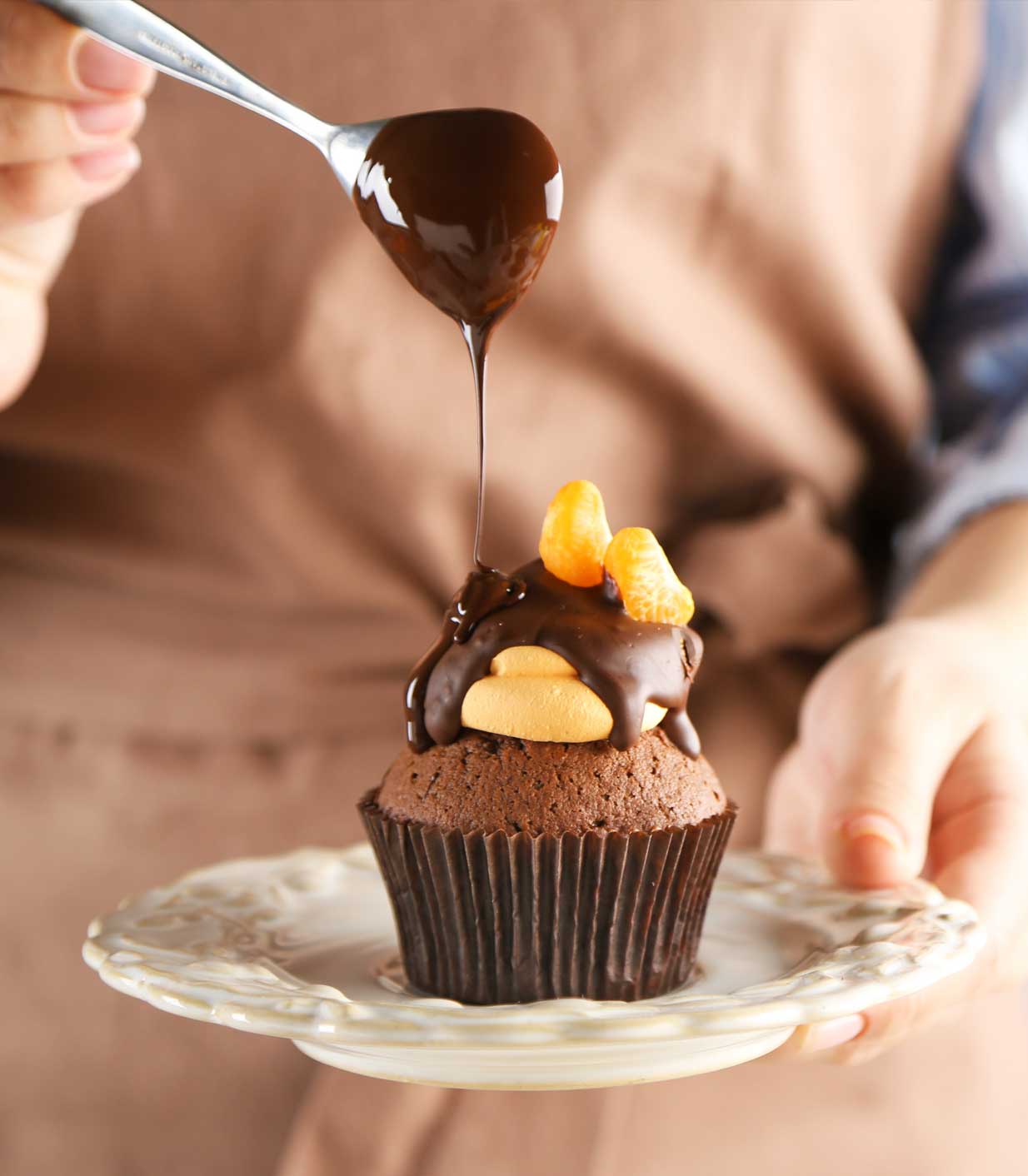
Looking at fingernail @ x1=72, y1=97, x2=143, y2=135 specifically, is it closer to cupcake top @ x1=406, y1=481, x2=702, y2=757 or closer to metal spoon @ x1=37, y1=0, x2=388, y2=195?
metal spoon @ x1=37, y1=0, x2=388, y2=195

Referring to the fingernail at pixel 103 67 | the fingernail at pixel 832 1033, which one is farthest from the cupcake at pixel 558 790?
the fingernail at pixel 103 67

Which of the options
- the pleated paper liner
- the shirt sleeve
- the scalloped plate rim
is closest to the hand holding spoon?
the pleated paper liner

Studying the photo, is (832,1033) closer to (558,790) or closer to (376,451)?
(558,790)

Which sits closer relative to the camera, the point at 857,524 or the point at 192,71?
the point at 192,71

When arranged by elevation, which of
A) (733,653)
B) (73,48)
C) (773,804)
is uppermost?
(73,48)

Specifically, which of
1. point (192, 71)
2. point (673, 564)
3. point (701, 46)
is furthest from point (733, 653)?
point (192, 71)

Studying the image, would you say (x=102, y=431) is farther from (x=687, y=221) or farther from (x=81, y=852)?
(x=687, y=221)

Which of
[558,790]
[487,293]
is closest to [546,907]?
[558,790]
